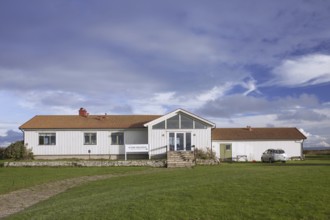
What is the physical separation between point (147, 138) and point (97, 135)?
4.77m

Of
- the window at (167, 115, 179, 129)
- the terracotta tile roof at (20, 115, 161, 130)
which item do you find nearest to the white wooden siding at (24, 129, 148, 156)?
the terracotta tile roof at (20, 115, 161, 130)

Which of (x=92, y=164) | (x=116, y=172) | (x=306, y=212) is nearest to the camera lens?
(x=306, y=212)

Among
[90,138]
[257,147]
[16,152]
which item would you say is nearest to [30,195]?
[16,152]

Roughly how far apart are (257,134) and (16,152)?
24.8m

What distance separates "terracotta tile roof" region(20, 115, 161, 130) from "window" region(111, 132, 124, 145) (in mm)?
722

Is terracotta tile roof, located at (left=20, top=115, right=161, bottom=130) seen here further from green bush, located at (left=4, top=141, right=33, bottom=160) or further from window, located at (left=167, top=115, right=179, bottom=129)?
window, located at (left=167, top=115, right=179, bottom=129)

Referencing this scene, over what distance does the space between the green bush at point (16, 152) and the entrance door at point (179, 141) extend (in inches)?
518

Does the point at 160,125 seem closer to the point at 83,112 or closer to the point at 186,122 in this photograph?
the point at 186,122

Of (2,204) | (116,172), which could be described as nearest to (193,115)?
(116,172)

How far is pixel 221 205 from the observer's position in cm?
1034

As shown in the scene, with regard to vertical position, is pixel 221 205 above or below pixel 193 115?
below

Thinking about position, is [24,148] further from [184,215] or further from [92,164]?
[184,215]

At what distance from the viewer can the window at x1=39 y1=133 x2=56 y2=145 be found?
3791 cm

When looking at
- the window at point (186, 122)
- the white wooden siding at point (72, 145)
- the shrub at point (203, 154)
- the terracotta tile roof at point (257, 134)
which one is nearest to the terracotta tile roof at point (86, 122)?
the white wooden siding at point (72, 145)
